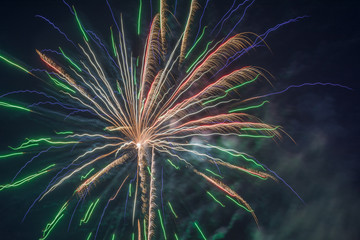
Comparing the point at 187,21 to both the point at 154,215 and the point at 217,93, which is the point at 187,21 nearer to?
the point at 217,93

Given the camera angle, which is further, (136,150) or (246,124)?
(136,150)

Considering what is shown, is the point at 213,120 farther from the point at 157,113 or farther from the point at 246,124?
the point at 157,113

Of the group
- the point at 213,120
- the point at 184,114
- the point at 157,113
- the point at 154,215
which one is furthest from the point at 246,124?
the point at 154,215

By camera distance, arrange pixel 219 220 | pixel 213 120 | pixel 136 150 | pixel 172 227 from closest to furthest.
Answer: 1. pixel 213 120
2. pixel 136 150
3. pixel 172 227
4. pixel 219 220

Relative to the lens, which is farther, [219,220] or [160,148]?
[219,220]

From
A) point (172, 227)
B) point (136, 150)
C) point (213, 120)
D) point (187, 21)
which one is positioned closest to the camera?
point (187, 21)

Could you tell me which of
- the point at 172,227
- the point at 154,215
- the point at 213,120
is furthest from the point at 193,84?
the point at 172,227

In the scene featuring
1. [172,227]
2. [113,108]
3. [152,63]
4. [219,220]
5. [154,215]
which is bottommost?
[219,220]

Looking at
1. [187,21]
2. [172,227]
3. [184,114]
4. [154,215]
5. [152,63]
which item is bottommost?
[172,227]

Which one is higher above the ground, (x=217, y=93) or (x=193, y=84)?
(x=193, y=84)
